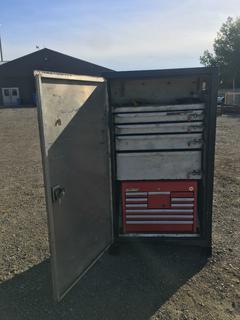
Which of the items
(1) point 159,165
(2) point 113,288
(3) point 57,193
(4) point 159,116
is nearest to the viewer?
(3) point 57,193

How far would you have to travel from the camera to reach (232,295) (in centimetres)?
284

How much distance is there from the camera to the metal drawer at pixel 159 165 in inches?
130

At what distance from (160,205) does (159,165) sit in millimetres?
433

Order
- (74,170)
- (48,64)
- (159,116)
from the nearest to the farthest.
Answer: (74,170) < (159,116) < (48,64)

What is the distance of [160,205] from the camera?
3439 mm

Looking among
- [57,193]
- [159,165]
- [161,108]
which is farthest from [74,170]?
[161,108]

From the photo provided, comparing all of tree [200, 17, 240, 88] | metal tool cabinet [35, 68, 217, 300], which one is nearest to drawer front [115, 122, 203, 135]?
metal tool cabinet [35, 68, 217, 300]

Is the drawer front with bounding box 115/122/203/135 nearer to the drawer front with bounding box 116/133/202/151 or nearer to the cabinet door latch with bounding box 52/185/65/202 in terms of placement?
the drawer front with bounding box 116/133/202/151

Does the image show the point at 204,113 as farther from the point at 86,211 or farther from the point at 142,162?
the point at 86,211

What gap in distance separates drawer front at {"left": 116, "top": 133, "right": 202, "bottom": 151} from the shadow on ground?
118cm

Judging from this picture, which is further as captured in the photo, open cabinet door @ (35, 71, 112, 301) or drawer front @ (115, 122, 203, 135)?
drawer front @ (115, 122, 203, 135)

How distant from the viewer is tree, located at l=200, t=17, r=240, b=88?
133 feet

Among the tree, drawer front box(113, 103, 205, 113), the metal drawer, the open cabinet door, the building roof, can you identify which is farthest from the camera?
the tree

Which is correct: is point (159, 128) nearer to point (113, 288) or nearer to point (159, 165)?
point (159, 165)
